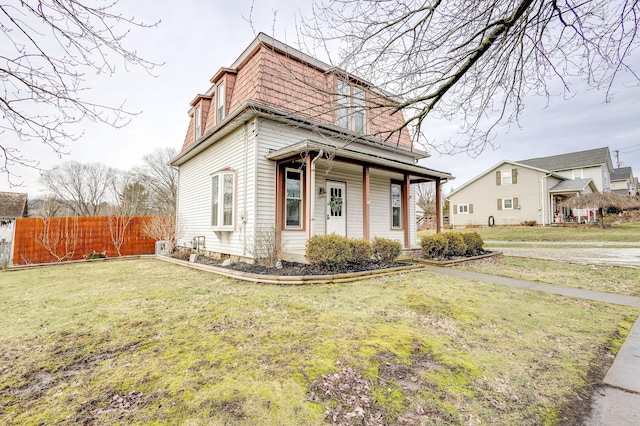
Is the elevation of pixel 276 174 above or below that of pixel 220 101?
below

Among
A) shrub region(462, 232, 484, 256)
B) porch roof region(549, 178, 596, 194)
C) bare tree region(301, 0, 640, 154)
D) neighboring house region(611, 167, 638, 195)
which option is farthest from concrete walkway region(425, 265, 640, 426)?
neighboring house region(611, 167, 638, 195)

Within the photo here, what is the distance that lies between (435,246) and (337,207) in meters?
3.44

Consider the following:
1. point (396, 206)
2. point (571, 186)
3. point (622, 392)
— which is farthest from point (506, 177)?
point (622, 392)

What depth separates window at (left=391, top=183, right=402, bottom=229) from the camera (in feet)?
38.0

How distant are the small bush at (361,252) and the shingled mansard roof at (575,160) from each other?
3063 cm

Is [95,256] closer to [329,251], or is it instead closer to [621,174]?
[329,251]

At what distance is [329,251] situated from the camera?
6.59 m

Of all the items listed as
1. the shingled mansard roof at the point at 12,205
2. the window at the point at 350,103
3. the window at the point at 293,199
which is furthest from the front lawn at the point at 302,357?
the shingled mansard roof at the point at 12,205

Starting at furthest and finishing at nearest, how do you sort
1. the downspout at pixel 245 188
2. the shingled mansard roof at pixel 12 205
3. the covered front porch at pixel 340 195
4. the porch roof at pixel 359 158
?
the shingled mansard roof at pixel 12 205
the downspout at pixel 245 188
the covered front porch at pixel 340 195
the porch roof at pixel 359 158

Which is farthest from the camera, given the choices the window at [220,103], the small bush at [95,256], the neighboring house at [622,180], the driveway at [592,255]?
the neighboring house at [622,180]

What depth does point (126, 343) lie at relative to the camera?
2912 millimetres

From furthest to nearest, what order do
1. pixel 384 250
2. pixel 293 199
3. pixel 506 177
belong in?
1. pixel 506 177
2. pixel 293 199
3. pixel 384 250

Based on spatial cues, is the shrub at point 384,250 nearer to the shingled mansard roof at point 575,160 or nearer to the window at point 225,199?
the window at point 225,199

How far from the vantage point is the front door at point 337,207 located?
950 cm
